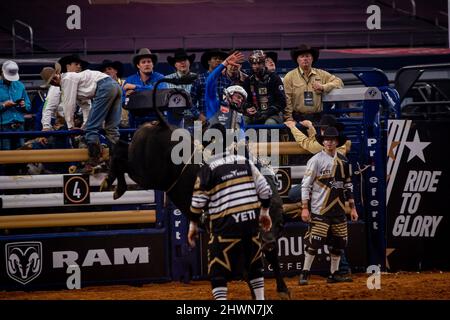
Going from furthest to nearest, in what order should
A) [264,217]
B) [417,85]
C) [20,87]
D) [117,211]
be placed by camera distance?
[417,85] → [20,87] → [117,211] → [264,217]

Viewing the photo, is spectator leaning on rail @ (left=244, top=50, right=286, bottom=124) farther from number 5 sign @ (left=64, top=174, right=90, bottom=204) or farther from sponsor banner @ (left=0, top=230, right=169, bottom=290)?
number 5 sign @ (left=64, top=174, right=90, bottom=204)

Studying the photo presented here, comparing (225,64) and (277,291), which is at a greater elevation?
(225,64)

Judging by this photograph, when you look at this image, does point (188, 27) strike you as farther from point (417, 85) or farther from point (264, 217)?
point (264, 217)

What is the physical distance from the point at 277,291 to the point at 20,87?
203 inches

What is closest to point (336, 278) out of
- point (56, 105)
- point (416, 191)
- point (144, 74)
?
point (416, 191)

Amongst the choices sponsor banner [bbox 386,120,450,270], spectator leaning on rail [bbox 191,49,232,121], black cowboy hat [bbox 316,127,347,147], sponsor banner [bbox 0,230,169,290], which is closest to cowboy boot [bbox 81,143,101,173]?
sponsor banner [bbox 0,230,169,290]

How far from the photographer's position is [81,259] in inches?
443

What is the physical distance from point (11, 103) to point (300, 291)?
4730 mm

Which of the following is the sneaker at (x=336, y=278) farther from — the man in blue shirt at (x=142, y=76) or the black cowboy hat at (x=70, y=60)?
the black cowboy hat at (x=70, y=60)

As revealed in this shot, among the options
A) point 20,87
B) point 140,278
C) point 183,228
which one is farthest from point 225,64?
point 20,87

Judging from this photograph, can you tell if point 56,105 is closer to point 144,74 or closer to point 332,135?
point 144,74

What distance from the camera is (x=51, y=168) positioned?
12.0 meters

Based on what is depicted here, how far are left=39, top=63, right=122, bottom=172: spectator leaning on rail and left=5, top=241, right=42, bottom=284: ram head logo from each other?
1.20m

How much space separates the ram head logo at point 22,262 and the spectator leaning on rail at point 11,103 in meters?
1.63
